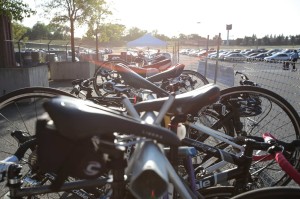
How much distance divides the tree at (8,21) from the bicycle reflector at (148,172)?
8639mm

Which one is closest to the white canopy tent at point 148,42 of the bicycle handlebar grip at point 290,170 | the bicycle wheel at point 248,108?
the bicycle wheel at point 248,108

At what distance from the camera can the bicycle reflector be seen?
949mm

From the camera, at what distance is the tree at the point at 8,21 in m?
8.30

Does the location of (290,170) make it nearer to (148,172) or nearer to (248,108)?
(148,172)

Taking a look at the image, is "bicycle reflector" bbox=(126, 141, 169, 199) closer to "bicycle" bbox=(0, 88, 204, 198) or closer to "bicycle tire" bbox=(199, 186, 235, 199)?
"bicycle" bbox=(0, 88, 204, 198)

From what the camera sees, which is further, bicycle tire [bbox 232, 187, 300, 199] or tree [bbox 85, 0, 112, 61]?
tree [bbox 85, 0, 112, 61]

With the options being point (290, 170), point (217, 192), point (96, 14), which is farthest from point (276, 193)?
point (96, 14)

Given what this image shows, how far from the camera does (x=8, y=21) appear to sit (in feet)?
33.1

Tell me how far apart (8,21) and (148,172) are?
35.8 ft

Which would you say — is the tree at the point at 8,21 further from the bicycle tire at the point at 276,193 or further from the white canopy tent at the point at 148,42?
the white canopy tent at the point at 148,42

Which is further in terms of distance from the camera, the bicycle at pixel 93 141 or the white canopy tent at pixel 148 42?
the white canopy tent at pixel 148 42

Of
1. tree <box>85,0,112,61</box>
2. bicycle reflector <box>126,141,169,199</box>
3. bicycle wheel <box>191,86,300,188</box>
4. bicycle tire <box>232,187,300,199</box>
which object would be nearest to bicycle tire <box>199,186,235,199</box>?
bicycle wheel <box>191,86,300,188</box>

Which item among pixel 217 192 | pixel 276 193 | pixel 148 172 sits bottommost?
pixel 217 192

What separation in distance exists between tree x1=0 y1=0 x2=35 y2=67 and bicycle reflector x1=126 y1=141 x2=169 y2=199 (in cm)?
864
